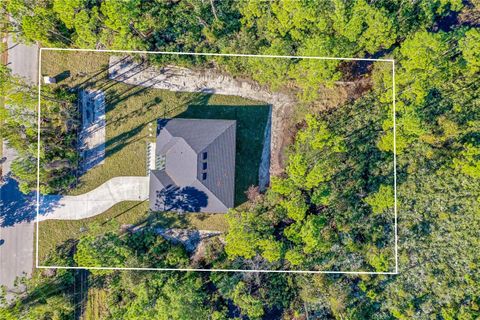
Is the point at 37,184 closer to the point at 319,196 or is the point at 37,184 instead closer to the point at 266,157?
the point at 266,157

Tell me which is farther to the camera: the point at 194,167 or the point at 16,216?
the point at 16,216

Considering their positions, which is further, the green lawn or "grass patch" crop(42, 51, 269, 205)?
"grass patch" crop(42, 51, 269, 205)

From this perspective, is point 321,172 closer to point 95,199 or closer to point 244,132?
point 244,132

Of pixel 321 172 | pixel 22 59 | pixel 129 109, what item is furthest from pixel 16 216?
pixel 321 172

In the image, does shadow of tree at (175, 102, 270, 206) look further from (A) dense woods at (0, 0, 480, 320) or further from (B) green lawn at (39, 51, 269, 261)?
(A) dense woods at (0, 0, 480, 320)

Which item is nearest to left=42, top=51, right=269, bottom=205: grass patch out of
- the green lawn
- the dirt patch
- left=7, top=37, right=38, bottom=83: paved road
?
the green lawn

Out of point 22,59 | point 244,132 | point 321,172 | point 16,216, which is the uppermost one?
point 22,59

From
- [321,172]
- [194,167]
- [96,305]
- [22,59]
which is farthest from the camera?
[22,59]
